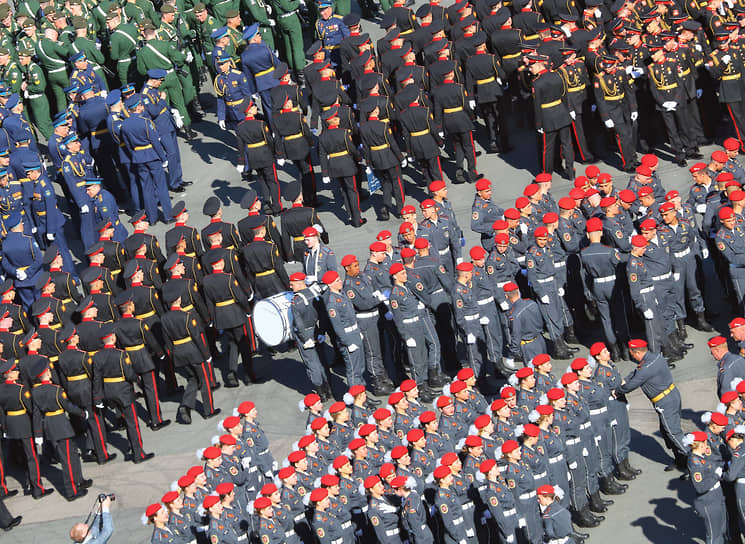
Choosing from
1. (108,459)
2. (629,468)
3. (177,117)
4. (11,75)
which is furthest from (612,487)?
(11,75)

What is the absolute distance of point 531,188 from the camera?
18000mm

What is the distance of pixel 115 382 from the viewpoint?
17.0m

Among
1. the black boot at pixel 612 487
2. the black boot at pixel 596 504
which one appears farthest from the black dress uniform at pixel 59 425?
the black boot at pixel 612 487

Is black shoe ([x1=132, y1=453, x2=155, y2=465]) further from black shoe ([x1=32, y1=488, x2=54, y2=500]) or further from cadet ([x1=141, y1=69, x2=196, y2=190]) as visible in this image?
cadet ([x1=141, y1=69, x2=196, y2=190])

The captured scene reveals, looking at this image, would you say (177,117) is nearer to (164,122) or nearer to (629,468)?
(164,122)

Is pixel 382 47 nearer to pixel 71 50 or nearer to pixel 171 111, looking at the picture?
pixel 171 111

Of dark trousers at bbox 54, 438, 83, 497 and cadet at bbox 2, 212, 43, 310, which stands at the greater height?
cadet at bbox 2, 212, 43, 310

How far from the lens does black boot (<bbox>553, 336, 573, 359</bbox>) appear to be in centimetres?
1709

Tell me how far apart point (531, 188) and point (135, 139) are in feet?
23.5

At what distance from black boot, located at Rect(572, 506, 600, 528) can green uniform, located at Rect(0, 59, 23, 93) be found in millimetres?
14654

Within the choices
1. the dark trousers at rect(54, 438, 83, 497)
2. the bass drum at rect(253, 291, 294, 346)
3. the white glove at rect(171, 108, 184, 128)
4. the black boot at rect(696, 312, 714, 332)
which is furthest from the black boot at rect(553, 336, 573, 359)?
the white glove at rect(171, 108, 184, 128)

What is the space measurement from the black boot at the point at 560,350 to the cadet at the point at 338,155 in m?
4.87

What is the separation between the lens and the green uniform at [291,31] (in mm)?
24469

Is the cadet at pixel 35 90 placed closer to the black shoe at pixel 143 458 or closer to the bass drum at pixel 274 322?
the bass drum at pixel 274 322
